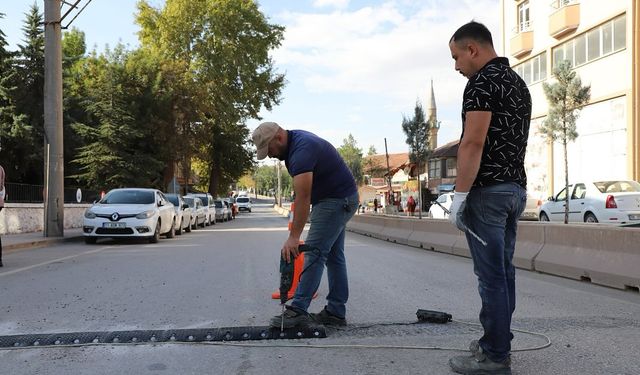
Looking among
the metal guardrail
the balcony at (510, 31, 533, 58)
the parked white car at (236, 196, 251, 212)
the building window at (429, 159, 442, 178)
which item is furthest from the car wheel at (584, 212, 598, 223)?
the parked white car at (236, 196, 251, 212)

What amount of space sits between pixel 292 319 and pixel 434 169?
54166 millimetres

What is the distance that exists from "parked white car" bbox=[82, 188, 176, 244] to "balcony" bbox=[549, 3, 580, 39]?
68.1 ft

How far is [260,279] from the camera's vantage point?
307 inches

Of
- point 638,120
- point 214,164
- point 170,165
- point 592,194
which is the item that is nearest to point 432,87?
point 214,164

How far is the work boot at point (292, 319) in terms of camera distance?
4.46m

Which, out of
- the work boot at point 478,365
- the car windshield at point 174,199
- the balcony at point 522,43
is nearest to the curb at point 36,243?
the car windshield at point 174,199

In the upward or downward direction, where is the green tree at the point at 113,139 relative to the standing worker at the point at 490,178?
upward

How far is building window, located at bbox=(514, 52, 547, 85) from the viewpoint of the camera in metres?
29.2

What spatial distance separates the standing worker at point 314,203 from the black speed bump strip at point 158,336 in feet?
0.34

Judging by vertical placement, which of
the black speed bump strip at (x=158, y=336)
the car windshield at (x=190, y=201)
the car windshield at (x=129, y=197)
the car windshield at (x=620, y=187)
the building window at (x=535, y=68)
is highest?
the building window at (x=535, y=68)

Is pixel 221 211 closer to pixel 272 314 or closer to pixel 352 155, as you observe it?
pixel 272 314

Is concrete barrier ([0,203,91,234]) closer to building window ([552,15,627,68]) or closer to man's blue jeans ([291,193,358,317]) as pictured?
man's blue jeans ([291,193,358,317])

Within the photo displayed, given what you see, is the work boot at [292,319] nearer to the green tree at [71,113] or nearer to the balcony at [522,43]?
the green tree at [71,113]

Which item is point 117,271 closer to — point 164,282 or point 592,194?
point 164,282
